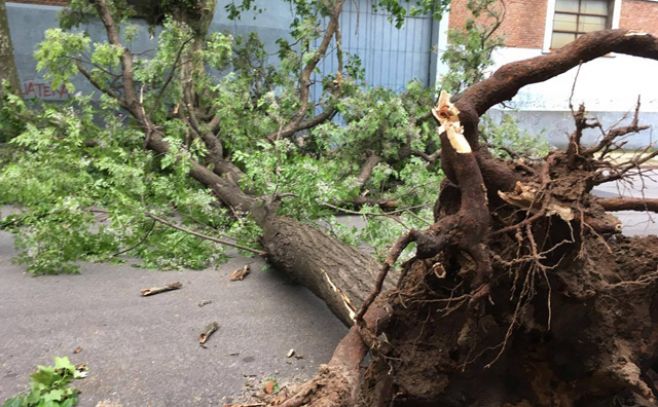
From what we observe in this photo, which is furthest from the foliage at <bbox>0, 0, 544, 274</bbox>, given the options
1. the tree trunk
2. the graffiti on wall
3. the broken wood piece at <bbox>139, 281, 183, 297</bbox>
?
the graffiti on wall

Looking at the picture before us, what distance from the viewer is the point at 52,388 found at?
9.55 ft

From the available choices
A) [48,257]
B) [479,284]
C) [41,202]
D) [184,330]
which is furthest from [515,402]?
[41,202]

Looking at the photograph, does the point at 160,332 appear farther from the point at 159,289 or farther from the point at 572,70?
the point at 572,70

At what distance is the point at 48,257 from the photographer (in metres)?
A: 4.76

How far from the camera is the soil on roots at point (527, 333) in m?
2.27

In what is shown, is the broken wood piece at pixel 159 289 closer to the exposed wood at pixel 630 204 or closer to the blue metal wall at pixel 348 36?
the exposed wood at pixel 630 204

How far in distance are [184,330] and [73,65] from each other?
430cm

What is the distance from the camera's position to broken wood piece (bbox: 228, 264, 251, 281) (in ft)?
15.7

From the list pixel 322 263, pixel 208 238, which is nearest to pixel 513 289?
pixel 322 263

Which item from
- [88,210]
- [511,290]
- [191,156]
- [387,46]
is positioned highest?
[387,46]

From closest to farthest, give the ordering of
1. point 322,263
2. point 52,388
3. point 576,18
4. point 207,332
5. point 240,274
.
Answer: point 52,388 < point 207,332 < point 322,263 < point 240,274 < point 576,18

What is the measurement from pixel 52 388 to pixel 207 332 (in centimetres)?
103

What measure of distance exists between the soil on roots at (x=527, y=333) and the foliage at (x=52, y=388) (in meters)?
1.57

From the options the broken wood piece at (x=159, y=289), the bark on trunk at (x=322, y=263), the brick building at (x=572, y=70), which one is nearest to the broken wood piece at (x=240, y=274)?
the bark on trunk at (x=322, y=263)
